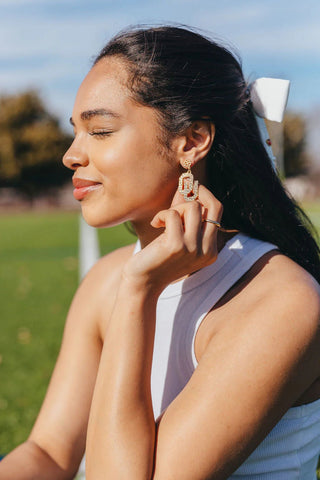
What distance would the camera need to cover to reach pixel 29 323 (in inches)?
346

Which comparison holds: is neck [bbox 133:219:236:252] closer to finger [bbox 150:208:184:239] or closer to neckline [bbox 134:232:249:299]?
neckline [bbox 134:232:249:299]

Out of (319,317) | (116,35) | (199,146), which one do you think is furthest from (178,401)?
(116,35)

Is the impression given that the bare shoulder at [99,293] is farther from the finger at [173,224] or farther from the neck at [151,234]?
the finger at [173,224]

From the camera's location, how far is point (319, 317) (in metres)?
1.99

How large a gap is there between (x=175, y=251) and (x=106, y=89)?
0.71 m

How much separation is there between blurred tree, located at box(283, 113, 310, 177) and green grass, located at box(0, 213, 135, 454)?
166 feet

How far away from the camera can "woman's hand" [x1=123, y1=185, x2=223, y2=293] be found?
211cm

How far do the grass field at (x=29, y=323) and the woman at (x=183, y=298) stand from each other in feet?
8.32

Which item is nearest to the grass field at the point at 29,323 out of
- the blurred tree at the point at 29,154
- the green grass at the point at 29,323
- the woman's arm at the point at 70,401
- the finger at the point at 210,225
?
the green grass at the point at 29,323

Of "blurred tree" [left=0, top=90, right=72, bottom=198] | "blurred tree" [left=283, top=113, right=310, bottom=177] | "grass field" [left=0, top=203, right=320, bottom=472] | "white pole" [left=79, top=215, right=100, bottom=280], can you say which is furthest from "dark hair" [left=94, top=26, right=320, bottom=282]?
"blurred tree" [left=283, top=113, right=310, bottom=177]

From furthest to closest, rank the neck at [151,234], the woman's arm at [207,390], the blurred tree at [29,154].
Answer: the blurred tree at [29,154], the neck at [151,234], the woman's arm at [207,390]

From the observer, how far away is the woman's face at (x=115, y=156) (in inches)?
91.3

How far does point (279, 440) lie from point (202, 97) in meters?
1.26

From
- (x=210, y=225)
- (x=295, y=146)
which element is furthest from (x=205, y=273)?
(x=295, y=146)
